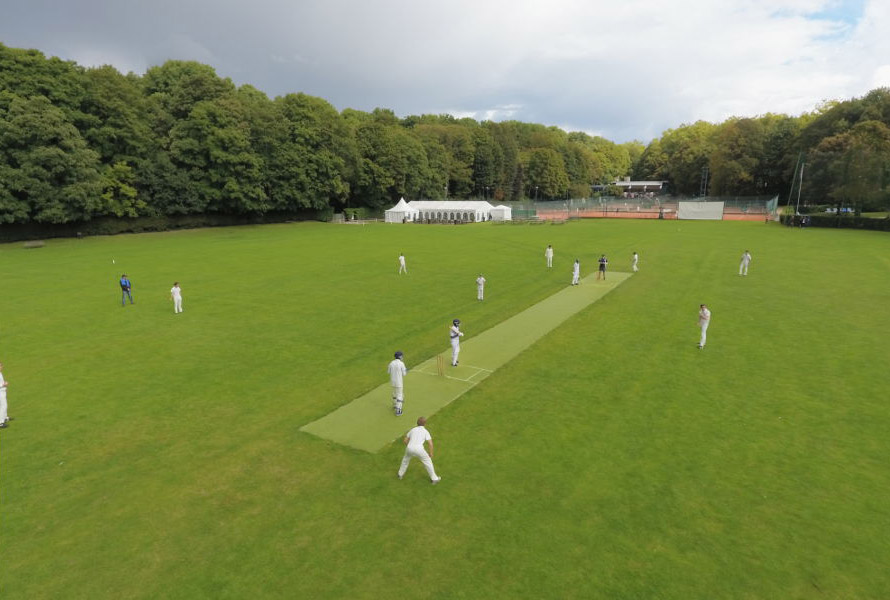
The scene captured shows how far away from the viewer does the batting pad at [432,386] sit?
464 inches

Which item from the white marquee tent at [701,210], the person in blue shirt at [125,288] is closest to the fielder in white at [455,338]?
the person in blue shirt at [125,288]

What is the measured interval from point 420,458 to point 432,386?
5.12m

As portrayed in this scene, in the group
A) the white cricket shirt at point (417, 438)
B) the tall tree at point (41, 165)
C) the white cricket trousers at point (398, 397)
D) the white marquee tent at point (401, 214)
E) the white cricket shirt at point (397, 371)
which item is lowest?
the white cricket trousers at point (398, 397)

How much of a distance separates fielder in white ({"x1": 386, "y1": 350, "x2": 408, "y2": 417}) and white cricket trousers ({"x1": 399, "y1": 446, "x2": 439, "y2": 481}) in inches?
107

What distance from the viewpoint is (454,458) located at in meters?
10.7

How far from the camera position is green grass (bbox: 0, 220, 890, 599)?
7551mm

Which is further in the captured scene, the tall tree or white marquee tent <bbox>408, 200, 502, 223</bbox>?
white marquee tent <bbox>408, 200, 502, 223</bbox>

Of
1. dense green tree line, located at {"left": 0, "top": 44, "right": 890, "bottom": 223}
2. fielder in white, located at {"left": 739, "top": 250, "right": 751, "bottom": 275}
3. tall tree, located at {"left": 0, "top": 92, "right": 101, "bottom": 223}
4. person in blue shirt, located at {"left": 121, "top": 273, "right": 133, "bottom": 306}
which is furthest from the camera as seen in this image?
dense green tree line, located at {"left": 0, "top": 44, "right": 890, "bottom": 223}

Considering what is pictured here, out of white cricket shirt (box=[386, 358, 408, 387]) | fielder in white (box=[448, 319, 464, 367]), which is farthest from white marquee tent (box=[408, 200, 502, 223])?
white cricket shirt (box=[386, 358, 408, 387])

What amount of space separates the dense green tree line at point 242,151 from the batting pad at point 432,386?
162 ft

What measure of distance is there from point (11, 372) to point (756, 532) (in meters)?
20.5

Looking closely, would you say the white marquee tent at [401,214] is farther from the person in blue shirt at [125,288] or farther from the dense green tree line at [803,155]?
the person in blue shirt at [125,288]

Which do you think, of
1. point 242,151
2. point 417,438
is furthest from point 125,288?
point 242,151

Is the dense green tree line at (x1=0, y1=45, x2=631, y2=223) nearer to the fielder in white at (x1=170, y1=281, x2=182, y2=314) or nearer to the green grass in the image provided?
the green grass
